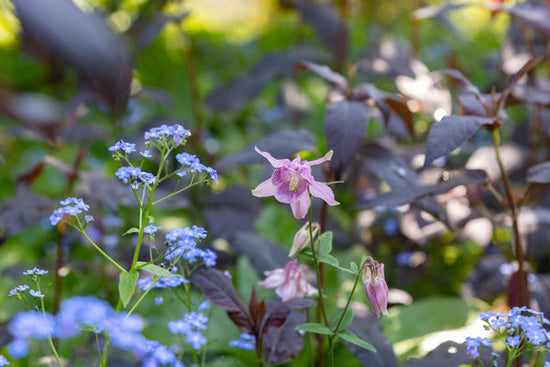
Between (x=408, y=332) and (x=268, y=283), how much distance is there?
0.51 meters

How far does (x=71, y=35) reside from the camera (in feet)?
0.62

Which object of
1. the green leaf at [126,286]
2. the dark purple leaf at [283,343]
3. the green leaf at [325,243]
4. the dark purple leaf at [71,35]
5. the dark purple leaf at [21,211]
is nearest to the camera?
the dark purple leaf at [71,35]

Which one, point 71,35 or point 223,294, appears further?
point 223,294

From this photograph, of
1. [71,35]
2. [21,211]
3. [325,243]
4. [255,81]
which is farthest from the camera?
[255,81]

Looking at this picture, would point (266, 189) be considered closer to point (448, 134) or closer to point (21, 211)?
point (448, 134)

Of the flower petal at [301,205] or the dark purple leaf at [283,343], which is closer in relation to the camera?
the flower petal at [301,205]

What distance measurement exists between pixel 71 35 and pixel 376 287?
64 cm

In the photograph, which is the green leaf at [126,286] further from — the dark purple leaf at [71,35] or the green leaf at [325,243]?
the dark purple leaf at [71,35]

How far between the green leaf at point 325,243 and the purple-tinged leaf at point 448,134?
20 centimetres

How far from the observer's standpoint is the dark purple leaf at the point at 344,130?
0.98 meters

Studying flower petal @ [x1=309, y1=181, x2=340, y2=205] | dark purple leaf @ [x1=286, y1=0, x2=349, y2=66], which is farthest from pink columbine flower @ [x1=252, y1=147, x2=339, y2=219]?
dark purple leaf @ [x1=286, y1=0, x2=349, y2=66]

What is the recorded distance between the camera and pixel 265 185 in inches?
30.2

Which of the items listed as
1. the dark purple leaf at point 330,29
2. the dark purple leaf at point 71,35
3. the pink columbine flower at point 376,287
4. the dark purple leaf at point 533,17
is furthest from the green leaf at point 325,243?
the dark purple leaf at point 330,29

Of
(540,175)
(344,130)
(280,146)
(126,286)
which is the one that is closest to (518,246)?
(540,175)
